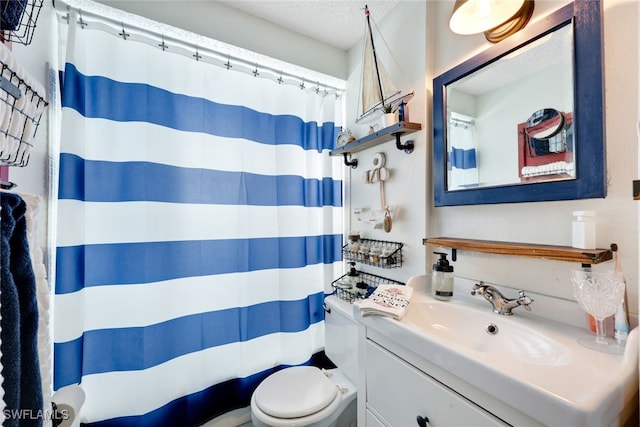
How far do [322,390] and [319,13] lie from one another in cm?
196

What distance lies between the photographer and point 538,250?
821mm

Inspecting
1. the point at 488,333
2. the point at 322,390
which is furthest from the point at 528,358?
the point at 322,390

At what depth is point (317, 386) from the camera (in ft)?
4.25

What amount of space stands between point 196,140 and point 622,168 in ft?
5.38

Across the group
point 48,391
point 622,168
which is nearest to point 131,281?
point 48,391

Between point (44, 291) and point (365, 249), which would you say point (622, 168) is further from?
point (44, 291)

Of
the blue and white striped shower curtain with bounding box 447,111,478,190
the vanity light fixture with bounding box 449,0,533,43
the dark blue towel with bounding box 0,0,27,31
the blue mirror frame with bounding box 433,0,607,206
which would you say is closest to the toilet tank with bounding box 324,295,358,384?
the blue and white striped shower curtain with bounding box 447,111,478,190

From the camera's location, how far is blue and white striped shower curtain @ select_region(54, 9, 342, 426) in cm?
115

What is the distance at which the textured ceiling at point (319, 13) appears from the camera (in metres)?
1.41

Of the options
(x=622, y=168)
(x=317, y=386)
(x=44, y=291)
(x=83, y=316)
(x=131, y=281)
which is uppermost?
(x=622, y=168)

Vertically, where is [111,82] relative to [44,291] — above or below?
above

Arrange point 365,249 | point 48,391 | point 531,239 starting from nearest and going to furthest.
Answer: point 48,391, point 531,239, point 365,249

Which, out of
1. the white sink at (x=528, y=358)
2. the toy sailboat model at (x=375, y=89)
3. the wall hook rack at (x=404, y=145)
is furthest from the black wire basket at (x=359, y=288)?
the toy sailboat model at (x=375, y=89)

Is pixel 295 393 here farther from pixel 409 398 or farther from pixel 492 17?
pixel 492 17
